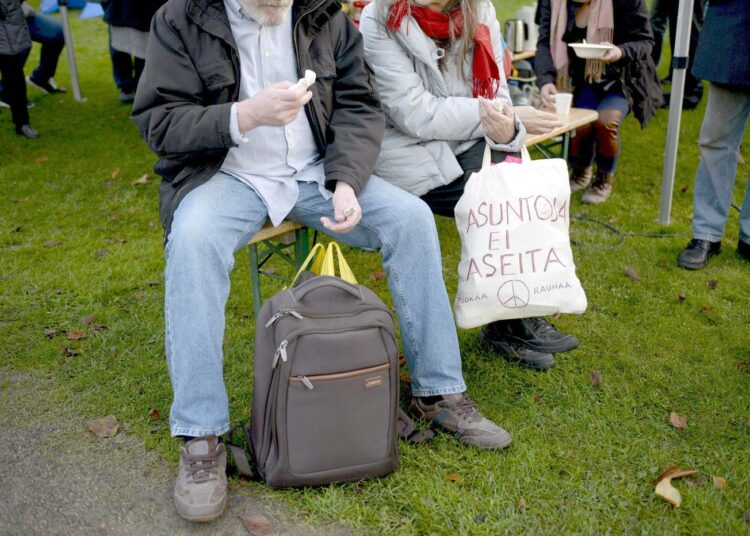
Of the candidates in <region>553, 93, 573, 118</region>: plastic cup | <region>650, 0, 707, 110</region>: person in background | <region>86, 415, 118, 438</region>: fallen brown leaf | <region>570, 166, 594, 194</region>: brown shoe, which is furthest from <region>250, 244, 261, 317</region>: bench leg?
<region>650, 0, 707, 110</region>: person in background

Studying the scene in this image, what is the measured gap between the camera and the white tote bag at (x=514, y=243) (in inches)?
107

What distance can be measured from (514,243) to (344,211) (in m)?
0.63

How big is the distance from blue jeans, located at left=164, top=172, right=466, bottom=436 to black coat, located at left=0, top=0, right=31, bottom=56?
4.42 m

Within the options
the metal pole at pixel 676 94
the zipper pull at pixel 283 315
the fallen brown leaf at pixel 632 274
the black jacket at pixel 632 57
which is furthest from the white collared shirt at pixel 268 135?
the black jacket at pixel 632 57

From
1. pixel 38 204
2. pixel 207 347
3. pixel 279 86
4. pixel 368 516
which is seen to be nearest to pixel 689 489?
pixel 368 516

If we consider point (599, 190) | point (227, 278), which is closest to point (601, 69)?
point (599, 190)

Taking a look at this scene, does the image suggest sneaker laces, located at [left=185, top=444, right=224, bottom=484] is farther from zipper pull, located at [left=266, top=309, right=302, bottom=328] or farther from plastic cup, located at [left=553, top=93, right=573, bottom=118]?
plastic cup, located at [left=553, top=93, right=573, bottom=118]

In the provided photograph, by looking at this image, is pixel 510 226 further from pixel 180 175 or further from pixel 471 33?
pixel 180 175

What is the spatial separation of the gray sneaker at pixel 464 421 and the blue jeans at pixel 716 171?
1.97 meters

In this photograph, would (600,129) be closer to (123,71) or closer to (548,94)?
(548,94)

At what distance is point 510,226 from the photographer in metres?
2.71

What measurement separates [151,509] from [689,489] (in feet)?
5.32

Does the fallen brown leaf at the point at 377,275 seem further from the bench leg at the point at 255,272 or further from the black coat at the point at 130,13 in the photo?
the black coat at the point at 130,13

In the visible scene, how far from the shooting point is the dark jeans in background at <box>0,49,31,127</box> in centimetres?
621
